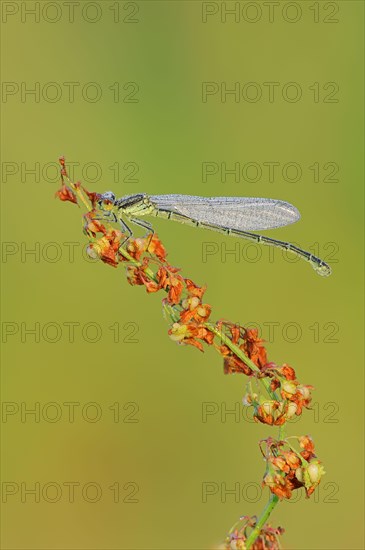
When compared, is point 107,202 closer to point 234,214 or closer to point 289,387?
point 234,214

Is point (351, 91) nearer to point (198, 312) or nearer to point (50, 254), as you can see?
point (50, 254)

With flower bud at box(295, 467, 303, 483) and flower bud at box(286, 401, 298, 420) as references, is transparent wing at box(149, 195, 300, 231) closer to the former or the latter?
flower bud at box(286, 401, 298, 420)

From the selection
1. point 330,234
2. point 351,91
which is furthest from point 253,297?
point 351,91

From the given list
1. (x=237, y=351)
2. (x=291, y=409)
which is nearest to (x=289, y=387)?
(x=291, y=409)

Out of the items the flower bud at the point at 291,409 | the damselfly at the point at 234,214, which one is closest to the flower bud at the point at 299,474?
the flower bud at the point at 291,409

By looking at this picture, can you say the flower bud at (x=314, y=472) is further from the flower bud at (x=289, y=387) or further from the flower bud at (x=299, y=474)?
the flower bud at (x=289, y=387)
